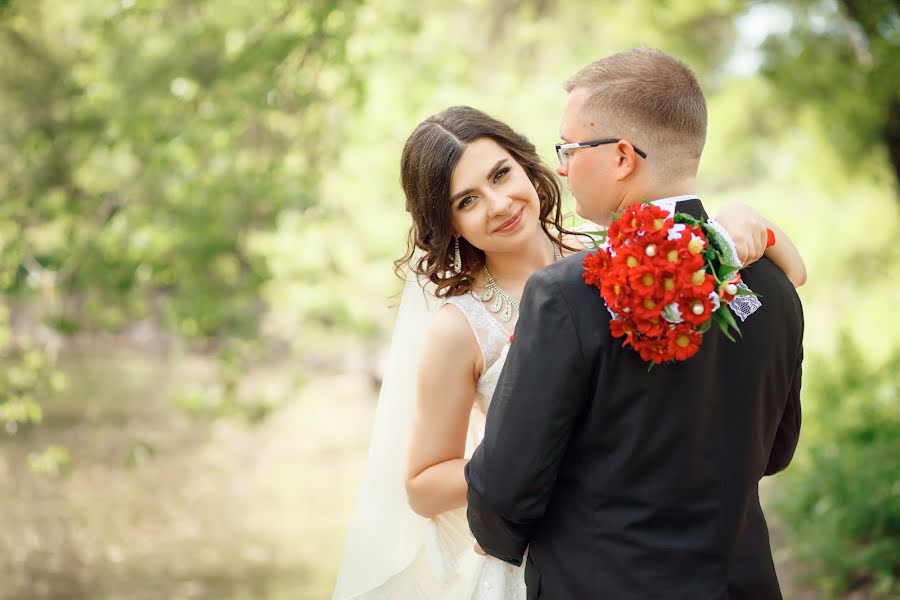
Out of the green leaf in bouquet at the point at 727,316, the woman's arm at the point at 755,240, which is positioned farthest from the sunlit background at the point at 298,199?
the green leaf in bouquet at the point at 727,316

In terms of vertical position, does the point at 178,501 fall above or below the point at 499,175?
above

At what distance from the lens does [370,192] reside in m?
11.0

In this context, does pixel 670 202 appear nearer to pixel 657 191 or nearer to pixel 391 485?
pixel 657 191

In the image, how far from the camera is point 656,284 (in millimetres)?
1828

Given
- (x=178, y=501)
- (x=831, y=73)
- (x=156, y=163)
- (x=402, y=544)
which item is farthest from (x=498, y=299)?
(x=178, y=501)

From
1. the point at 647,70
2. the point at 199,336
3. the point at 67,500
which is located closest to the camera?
the point at 647,70

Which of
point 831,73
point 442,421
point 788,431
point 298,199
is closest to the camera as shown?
point 788,431

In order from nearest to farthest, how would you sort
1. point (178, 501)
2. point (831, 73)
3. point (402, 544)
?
point (402, 544), point (831, 73), point (178, 501)

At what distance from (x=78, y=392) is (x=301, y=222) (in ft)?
46.9

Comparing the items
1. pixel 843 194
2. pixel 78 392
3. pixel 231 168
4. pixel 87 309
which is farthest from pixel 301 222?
pixel 78 392

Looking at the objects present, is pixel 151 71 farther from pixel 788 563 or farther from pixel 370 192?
pixel 788 563

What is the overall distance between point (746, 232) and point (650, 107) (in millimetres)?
325

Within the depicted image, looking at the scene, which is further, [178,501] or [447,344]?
[178,501]

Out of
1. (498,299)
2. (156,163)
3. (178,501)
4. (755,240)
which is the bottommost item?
(755,240)
